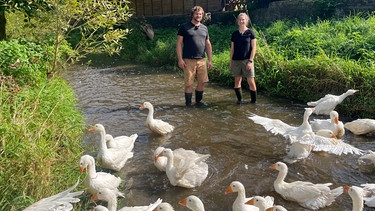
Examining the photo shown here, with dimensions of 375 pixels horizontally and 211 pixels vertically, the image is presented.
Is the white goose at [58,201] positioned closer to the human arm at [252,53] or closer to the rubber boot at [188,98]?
the rubber boot at [188,98]

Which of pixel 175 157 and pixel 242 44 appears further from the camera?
pixel 242 44

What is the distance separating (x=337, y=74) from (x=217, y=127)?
315 cm

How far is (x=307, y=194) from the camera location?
4.64 meters

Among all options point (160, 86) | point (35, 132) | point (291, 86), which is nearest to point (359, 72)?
point (291, 86)

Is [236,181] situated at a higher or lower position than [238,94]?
lower

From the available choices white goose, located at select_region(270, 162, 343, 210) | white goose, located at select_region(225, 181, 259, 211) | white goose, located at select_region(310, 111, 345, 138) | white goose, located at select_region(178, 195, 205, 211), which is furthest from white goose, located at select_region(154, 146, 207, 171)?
white goose, located at select_region(310, 111, 345, 138)

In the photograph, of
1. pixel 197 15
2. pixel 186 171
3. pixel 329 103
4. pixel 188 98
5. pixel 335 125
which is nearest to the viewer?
pixel 186 171

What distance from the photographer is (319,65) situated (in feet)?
29.3

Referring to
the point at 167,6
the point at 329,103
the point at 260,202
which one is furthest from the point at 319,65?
the point at 167,6

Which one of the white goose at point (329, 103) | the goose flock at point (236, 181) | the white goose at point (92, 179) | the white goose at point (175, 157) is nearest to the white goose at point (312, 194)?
the goose flock at point (236, 181)

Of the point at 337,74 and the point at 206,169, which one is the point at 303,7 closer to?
the point at 337,74

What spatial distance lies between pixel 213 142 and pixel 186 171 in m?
1.79

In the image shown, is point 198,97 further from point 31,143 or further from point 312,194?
point 31,143

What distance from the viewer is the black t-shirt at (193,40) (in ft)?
26.7
